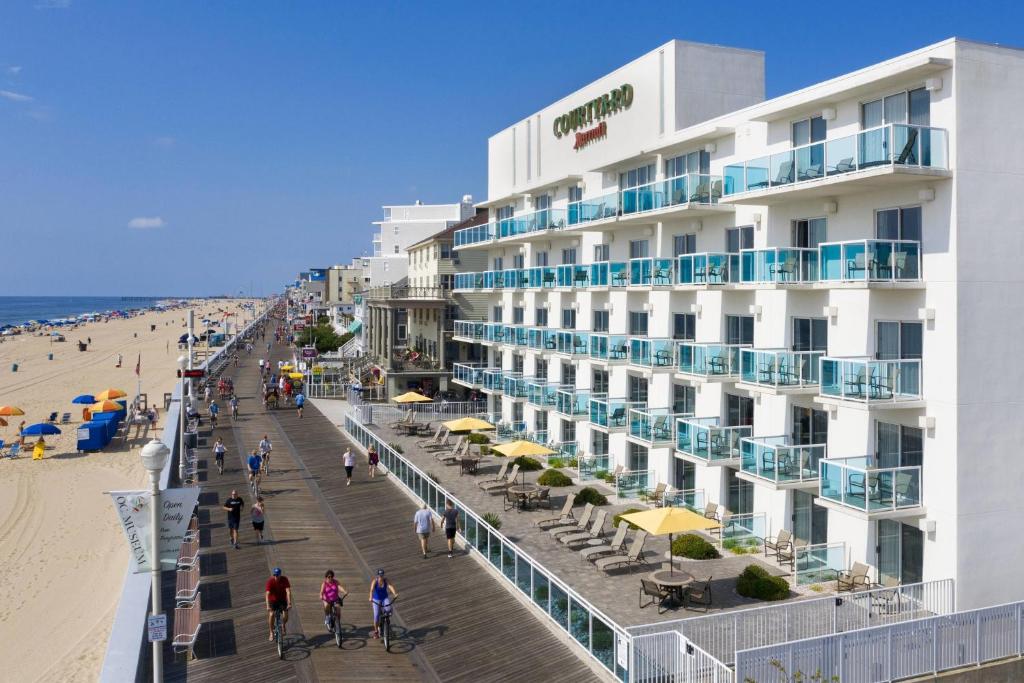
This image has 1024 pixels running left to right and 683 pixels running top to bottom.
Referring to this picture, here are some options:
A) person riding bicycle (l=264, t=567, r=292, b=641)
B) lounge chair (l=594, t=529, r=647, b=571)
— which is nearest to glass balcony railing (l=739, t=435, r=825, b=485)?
lounge chair (l=594, t=529, r=647, b=571)

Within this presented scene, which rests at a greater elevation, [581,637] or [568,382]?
[568,382]

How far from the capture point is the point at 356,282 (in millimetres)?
127625

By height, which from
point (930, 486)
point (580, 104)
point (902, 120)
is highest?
point (580, 104)

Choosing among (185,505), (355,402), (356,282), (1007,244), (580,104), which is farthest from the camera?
(356,282)

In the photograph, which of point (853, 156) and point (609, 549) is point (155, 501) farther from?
point (853, 156)

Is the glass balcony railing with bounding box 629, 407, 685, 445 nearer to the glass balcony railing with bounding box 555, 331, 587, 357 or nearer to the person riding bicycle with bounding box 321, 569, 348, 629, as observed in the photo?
the glass balcony railing with bounding box 555, 331, 587, 357

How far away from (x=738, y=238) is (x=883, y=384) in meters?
7.84

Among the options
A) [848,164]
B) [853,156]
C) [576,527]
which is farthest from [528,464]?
[853,156]

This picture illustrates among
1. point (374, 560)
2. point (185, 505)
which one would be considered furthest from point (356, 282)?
point (185, 505)

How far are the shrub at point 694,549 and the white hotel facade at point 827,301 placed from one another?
2.05 meters

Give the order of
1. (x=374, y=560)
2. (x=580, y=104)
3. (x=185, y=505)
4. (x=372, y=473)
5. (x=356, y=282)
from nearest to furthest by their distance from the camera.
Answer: (x=185, y=505) → (x=374, y=560) → (x=372, y=473) → (x=580, y=104) → (x=356, y=282)

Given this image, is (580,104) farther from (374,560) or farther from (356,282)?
(356,282)

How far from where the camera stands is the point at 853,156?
1831 cm

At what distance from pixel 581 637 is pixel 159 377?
2752 inches
